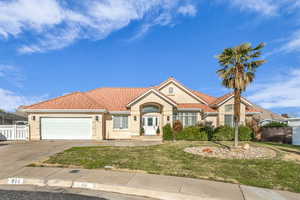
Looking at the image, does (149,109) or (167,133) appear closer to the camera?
(167,133)

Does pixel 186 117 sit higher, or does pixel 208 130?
pixel 186 117

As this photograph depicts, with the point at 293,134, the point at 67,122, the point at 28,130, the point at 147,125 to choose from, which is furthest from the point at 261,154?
the point at 28,130

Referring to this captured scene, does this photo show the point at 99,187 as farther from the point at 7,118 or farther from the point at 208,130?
the point at 7,118

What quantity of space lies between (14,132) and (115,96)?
10.4 metres

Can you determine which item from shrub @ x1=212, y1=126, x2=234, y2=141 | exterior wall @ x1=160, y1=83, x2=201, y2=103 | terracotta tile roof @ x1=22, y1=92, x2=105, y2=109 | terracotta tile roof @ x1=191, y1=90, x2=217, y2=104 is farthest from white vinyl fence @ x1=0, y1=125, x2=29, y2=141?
terracotta tile roof @ x1=191, y1=90, x2=217, y2=104

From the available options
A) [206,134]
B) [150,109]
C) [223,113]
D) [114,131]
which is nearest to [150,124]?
[150,109]

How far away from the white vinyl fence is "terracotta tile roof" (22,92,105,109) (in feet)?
6.62

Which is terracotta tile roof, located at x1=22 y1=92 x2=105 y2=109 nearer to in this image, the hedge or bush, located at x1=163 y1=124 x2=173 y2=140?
bush, located at x1=163 y1=124 x2=173 y2=140

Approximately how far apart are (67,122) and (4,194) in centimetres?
1228

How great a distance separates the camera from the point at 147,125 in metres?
18.9

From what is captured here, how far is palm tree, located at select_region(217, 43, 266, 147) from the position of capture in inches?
424

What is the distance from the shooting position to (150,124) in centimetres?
1898

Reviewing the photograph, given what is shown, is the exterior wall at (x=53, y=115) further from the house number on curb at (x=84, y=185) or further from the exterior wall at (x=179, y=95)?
the house number on curb at (x=84, y=185)

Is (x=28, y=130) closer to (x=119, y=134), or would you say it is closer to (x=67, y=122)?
(x=67, y=122)
